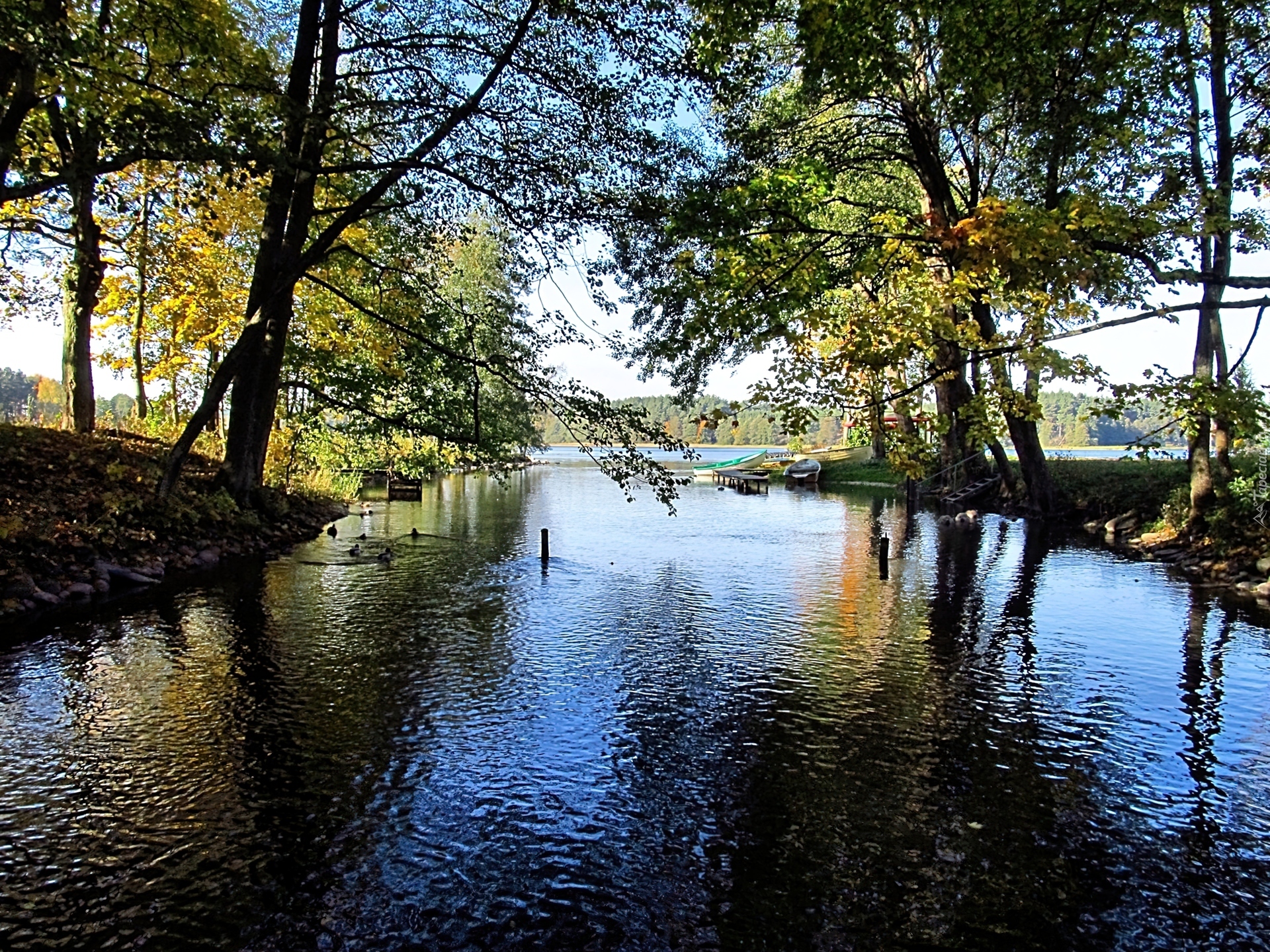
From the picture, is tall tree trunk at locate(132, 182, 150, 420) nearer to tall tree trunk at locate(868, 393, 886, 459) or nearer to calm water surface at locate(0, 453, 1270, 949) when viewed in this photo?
calm water surface at locate(0, 453, 1270, 949)

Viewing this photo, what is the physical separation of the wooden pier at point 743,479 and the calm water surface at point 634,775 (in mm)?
31169

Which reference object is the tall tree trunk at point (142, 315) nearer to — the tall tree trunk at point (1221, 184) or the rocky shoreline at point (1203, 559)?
the tall tree trunk at point (1221, 184)

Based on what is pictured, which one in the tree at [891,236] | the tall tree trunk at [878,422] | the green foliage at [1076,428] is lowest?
the tall tree trunk at [878,422]

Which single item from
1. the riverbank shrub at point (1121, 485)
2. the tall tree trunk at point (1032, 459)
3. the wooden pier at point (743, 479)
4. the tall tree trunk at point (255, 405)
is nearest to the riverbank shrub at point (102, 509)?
the tall tree trunk at point (255, 405)

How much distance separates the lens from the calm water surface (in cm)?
491

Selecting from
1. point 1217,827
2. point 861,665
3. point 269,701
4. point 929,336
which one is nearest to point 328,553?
point 269,701

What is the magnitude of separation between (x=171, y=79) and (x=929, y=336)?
38.0 feet

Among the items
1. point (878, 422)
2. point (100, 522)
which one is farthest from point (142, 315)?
point (878, 422)

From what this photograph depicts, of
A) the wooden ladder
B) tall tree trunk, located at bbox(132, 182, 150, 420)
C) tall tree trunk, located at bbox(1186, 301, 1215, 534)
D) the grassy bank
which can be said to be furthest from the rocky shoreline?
tall tree trunk, located at bbox(132, 182, 150, 420)

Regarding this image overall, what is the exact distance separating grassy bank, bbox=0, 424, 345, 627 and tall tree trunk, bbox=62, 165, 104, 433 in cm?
89

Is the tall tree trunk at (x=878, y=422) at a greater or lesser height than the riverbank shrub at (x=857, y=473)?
greater

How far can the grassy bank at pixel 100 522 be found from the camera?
12.1 meters

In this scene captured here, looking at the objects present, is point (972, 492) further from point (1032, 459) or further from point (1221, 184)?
point (1221, 184)

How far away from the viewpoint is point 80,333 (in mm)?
18625
